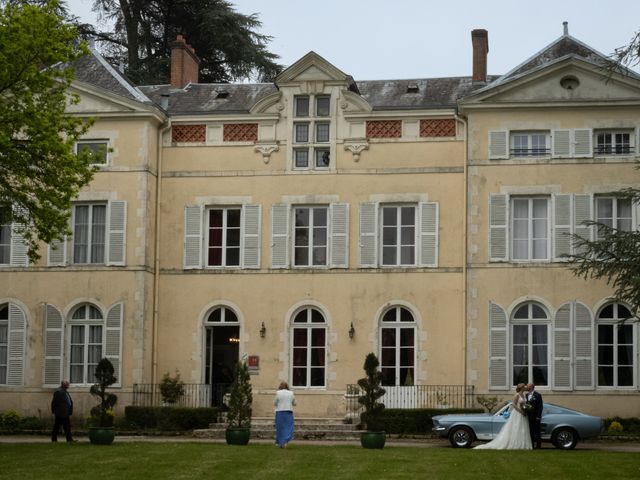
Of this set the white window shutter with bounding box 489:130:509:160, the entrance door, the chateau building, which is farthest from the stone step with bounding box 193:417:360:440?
the white window shutter with bounding box 489:130:509:160

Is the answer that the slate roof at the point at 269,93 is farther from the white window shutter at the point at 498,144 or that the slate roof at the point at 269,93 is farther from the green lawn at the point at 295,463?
the green lawn at the point at 295,463

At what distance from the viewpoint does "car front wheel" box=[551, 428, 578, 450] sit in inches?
944

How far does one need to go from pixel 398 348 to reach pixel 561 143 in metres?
6.24

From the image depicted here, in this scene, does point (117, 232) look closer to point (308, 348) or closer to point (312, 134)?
point (312, 134)

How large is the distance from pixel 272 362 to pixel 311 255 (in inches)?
110

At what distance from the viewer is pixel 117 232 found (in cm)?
3023

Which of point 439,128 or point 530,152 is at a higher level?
point 439,128

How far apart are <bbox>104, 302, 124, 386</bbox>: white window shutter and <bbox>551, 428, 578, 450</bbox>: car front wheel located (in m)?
11.0

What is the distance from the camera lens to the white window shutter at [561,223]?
2866cm

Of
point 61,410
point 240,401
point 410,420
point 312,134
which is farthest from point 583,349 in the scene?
point 61,410

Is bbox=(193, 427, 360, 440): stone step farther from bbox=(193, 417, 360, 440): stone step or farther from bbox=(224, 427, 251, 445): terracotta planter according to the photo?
bbox=(224, 427, 251, 445): terracotta planter

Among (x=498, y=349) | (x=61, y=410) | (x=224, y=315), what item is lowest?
(x=61, y=410)

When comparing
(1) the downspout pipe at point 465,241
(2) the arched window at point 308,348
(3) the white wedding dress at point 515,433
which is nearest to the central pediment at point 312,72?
(1) the downspout pipe at point 465,241

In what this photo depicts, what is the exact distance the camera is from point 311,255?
3030cm
